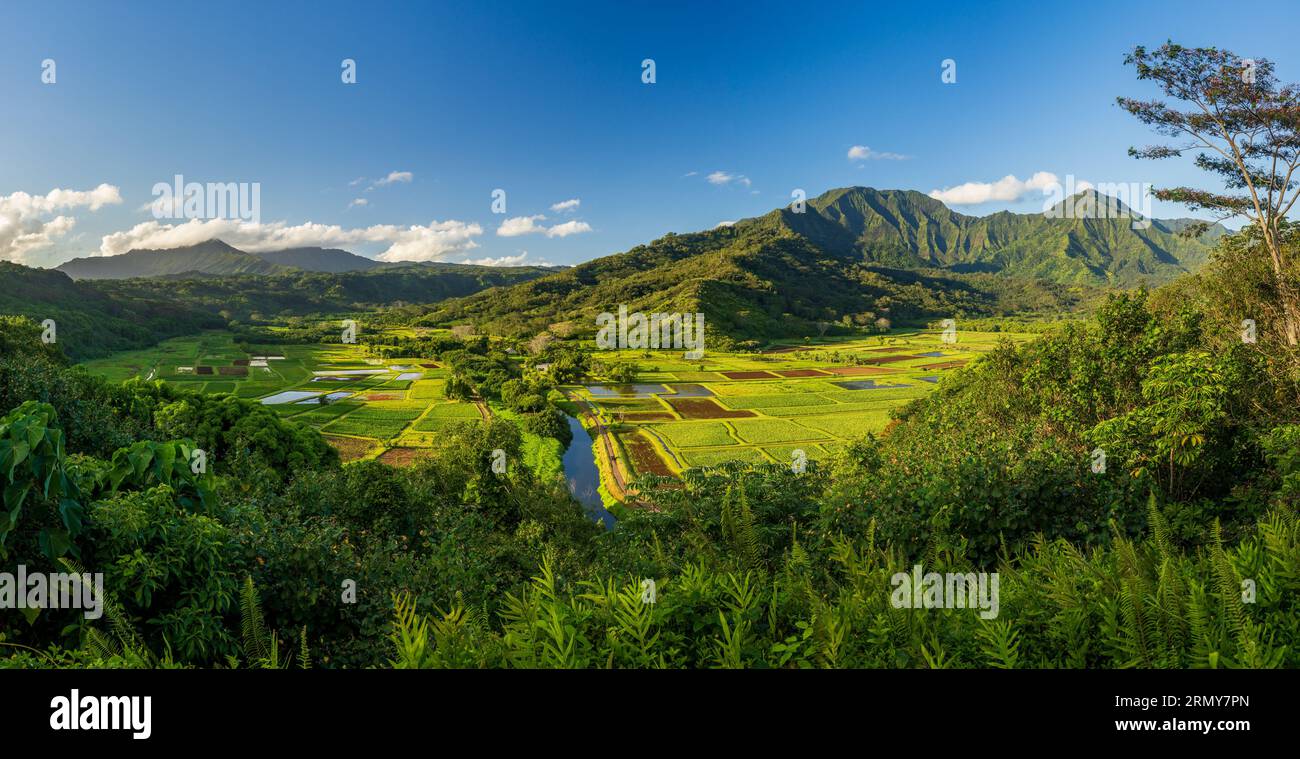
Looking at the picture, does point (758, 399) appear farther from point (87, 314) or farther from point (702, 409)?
point (87, 314)

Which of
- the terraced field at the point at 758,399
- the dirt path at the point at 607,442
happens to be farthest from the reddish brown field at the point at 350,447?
the terraced field at the point at 758,399

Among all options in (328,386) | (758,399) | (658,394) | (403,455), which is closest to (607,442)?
(403,455)

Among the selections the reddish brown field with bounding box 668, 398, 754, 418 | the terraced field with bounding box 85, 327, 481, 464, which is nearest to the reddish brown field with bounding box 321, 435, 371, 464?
the terraced field with bounding box 85, 327, 481, 464

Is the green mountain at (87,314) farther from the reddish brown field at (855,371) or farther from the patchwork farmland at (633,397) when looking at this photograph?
the reddish brown field at (855,371)

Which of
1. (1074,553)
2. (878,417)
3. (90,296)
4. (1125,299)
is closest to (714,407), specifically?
(878,417)

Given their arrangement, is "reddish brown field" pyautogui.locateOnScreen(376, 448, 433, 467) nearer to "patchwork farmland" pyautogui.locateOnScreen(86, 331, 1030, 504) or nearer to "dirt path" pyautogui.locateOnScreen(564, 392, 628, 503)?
"patchwork farmland" pyautogui.locateOnScreen(86, 331, 1030, 504)
